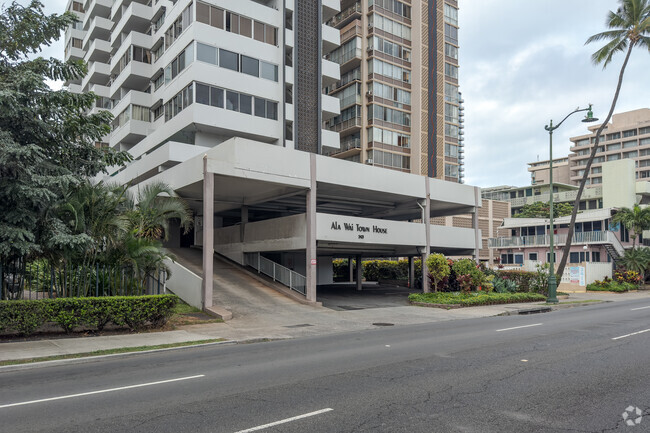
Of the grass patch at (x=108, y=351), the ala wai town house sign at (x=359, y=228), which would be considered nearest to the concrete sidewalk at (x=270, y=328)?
the grass patch at (x=108, y=351)

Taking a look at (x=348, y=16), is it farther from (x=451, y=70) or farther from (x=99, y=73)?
(x=99, y=73)

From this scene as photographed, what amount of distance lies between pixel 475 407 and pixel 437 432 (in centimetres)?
130

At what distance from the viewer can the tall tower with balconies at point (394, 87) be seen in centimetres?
5919

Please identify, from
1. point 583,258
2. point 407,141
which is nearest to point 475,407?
point 583,258

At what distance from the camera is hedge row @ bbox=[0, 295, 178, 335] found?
1352 cm

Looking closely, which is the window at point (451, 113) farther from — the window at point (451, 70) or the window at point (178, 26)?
the window at point (178, 26)

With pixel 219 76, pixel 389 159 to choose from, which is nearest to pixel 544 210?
pixel 389 159

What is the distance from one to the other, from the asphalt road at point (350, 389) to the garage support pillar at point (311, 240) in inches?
415

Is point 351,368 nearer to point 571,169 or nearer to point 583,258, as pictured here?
point 583,258

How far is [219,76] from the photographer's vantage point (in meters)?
33.4

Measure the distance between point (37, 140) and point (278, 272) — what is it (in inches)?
568

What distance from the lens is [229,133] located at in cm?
3481

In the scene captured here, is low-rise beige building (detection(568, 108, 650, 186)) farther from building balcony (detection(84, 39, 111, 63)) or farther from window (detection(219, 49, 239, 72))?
building balcony (detection(84, 39, 111, 63))

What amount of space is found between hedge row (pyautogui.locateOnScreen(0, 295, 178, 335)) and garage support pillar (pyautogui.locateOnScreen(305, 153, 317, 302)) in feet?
29.2
